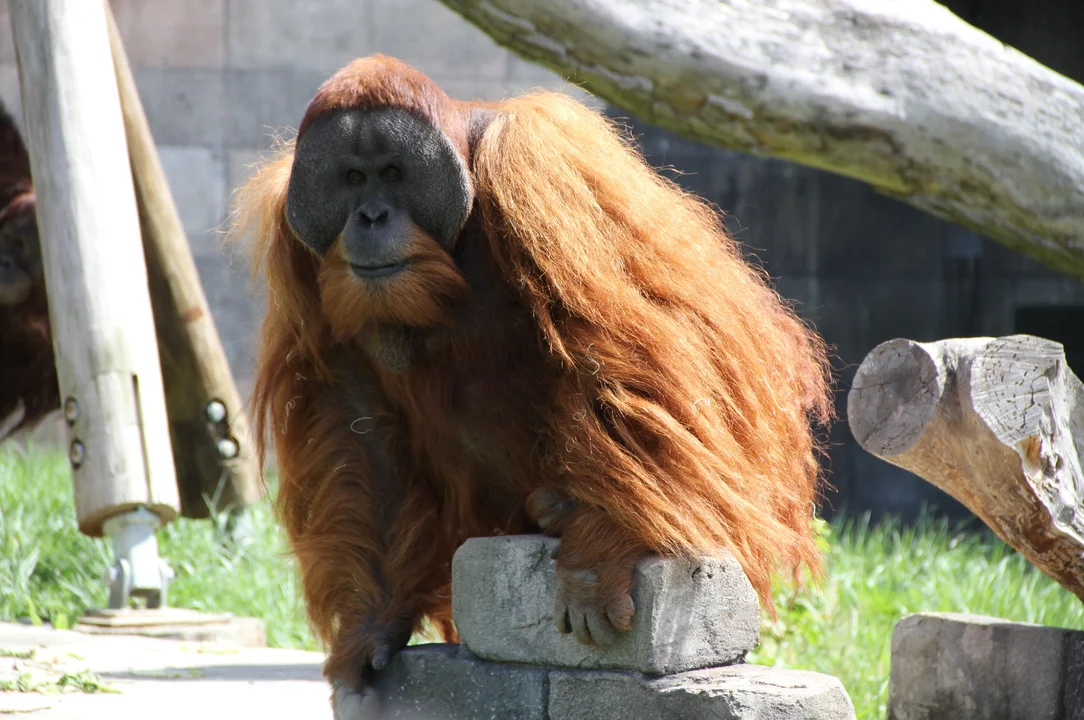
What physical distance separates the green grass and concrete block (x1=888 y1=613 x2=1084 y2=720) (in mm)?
764

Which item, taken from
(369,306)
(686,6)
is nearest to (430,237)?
(369,306)

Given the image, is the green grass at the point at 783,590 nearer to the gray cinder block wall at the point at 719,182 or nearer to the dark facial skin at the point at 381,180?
the gray cinder block wall at the point at 719,182

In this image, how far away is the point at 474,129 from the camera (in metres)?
2.52

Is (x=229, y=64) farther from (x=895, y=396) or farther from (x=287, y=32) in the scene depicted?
(x=895, y=396)

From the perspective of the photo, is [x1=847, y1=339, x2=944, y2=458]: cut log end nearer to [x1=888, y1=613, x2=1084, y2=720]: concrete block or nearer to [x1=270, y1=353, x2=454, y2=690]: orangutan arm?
[x1=888, y1=613, x2=1084, y2=720]: concrete block

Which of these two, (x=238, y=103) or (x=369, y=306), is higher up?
(x=238, y=103)

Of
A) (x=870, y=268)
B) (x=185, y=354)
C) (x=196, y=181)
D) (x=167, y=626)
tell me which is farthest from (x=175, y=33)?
(x=167, y=626)

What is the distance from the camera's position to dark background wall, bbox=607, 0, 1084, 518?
6547 millimetres

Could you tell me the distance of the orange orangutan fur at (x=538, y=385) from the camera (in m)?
2.28

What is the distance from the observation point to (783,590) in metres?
3.97

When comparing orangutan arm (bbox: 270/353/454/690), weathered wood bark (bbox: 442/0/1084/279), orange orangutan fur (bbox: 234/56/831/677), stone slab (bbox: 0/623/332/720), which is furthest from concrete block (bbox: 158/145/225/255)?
orangutan arm (bbox: 270/353/454/690)

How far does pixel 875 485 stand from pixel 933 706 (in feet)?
13.1

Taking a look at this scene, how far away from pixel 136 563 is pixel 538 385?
1954mm

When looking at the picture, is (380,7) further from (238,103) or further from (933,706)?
(933,706)
